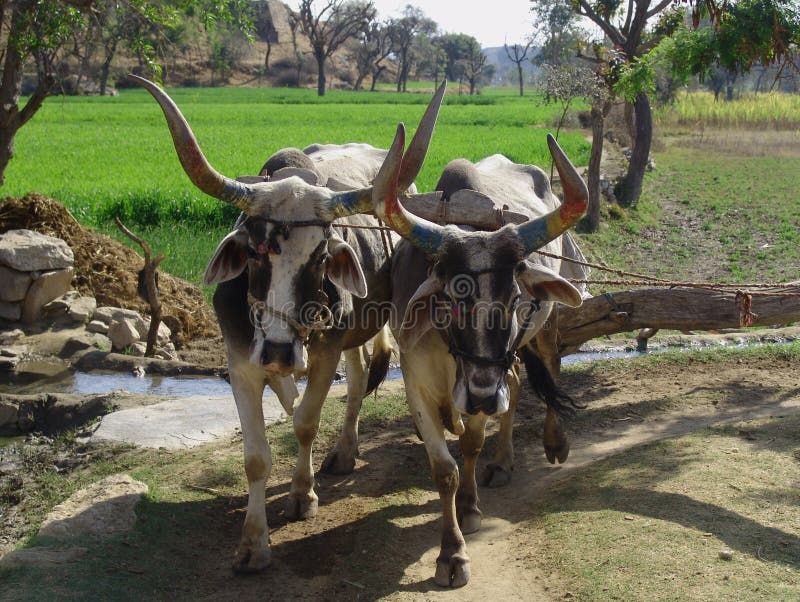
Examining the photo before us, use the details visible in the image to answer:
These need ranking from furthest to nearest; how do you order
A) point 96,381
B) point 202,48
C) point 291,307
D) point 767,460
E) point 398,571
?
point 202,48 → point 96,381 → point 767,460 → point 398,571 → point 291,307

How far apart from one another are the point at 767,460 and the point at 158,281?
25.1 ft

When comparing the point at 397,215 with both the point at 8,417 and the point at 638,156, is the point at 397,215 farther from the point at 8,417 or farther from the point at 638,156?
the point at 638,156

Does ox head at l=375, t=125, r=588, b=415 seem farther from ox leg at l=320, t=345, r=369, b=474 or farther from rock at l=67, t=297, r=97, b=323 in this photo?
rock at l=67, t=297, r=97, b=323

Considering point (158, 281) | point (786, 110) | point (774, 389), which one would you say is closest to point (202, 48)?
point (786, 110)

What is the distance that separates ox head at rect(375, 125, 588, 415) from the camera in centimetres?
432

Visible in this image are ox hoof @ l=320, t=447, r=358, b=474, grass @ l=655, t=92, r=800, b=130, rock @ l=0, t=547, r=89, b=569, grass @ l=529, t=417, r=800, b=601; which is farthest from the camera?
grass @ l=655, t=92, r=800, b=130

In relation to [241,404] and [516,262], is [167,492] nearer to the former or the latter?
[241,404]

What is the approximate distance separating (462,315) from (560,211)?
706mm

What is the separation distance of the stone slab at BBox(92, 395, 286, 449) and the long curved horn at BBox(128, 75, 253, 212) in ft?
8.73

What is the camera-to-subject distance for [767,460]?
5.64 m

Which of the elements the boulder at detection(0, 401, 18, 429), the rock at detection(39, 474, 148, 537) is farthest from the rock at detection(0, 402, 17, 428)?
the rock at detection(39, 474, 148, 537)

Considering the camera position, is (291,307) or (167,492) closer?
(291,307)

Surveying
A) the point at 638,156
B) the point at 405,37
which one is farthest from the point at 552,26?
the point at 638,156

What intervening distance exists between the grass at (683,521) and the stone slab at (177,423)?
2659 mm
